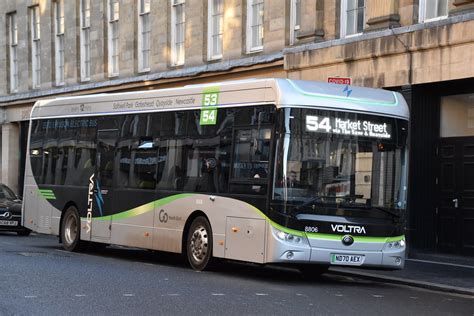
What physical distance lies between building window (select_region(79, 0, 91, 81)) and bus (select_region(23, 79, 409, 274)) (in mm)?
16194

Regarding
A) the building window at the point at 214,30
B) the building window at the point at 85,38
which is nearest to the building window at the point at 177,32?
the building window at the point at 214,30

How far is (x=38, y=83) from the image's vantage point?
117 ft

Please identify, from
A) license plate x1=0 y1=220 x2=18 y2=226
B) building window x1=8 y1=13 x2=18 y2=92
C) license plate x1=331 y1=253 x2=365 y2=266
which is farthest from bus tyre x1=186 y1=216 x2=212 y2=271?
building window x1=8 y1=13 x2=18 y2=92

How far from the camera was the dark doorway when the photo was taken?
1790cm

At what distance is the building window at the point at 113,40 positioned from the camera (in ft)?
101

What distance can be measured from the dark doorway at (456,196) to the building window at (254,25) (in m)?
7.43

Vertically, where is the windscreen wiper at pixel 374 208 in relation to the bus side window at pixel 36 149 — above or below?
below

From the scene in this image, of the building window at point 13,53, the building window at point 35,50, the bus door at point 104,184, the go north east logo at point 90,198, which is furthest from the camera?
the building window at point 13,53

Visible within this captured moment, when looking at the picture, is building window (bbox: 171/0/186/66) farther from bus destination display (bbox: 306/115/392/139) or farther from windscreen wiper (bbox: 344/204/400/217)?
windscreen wiper (bbox: 344/204/400/217)

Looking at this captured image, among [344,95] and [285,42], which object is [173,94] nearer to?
[344,95]

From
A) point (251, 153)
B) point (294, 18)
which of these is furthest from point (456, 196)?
point (294, 18)

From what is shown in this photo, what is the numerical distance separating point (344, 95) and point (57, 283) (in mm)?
5150

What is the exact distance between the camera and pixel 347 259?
43.3ft

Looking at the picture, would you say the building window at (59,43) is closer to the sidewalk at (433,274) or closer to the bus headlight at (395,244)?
the sidewalk at (433,274)
